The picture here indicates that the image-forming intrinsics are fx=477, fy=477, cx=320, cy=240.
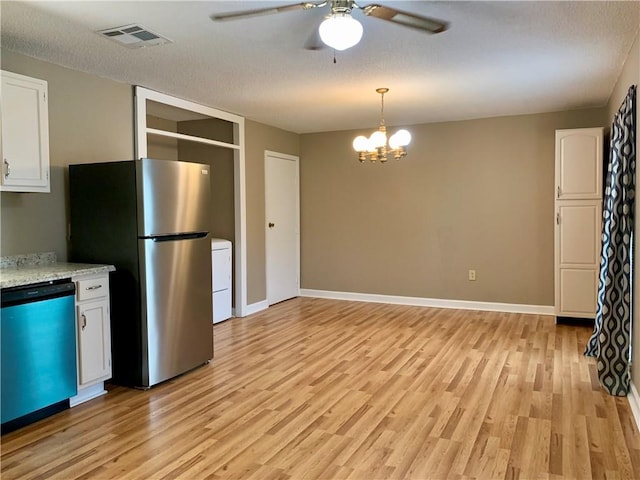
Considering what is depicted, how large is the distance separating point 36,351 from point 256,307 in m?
3.23

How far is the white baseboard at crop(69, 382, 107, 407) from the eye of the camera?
10.3ft

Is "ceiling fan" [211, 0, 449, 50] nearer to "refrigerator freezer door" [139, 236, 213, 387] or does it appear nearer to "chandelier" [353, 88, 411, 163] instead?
"refrigerator freezer door" [139, 236, 213, 387]

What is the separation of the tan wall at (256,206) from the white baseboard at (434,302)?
1102 millimetres

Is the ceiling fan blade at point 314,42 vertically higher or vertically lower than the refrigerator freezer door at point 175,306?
higher

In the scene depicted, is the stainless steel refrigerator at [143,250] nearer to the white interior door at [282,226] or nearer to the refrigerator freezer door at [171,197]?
the refrigerator freezer door at [171,197]

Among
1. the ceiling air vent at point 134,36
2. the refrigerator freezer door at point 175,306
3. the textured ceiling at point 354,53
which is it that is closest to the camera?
the textured ceiling at point 354,53

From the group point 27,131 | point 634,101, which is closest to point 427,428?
point 634,101

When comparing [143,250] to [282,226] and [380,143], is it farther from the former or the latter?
[282,226]

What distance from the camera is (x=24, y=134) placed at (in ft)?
10.1

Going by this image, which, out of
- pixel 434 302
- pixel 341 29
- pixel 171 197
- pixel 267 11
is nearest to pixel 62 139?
pixel 171 197

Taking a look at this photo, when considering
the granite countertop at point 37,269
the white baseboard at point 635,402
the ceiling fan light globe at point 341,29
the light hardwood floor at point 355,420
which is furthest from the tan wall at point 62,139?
the white baseboard at point 635,402

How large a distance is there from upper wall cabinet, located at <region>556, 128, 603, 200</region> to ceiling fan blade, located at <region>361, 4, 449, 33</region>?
3.26 metres

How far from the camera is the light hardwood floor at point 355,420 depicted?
7.71 ft

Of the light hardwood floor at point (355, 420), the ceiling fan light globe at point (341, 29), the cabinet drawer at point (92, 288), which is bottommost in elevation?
the light hardwood floor at point (355, 420)
